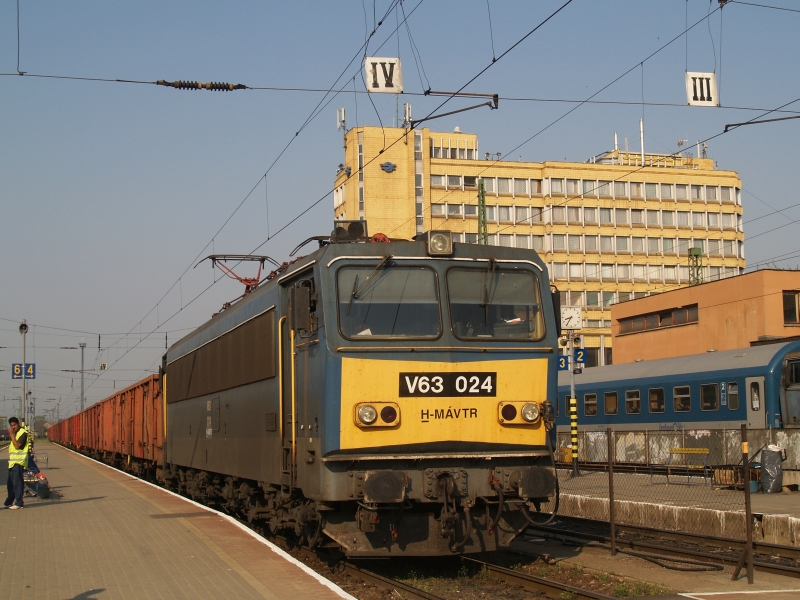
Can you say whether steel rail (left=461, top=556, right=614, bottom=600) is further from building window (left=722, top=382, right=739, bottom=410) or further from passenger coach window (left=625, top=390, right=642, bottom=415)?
passenger coach window (left=625, top=390, right=642, bottom=415)

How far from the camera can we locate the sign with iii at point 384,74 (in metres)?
15.2

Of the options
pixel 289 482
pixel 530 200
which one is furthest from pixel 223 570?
pixel 530 200

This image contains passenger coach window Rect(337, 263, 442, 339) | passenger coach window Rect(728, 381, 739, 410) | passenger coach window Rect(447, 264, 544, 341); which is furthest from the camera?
passenger coach window Rect(728, 381, 739, 410)

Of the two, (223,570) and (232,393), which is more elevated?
(232,393)

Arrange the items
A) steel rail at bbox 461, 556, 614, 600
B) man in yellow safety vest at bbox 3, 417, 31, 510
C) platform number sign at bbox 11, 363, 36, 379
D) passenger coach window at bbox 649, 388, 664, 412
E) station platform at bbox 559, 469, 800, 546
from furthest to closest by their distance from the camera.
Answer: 1. platform number sign at bbox 11, 363, 36, 379
2. passenger coach window at bbox 649, 388, 664, 412
3. man in yellow safety vest at bbox 3, 417, 31, 510
4. station platform at bbox 559, 469, 800, 546
5. steel rail at bbox 461, 556, 614, 600

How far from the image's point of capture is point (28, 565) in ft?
34.1

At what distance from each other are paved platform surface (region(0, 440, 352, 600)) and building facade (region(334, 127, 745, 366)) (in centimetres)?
6077

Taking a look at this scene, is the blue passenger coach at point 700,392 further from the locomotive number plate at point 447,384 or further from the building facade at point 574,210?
the building facade at point 574,210

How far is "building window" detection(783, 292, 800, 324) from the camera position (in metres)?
40.9

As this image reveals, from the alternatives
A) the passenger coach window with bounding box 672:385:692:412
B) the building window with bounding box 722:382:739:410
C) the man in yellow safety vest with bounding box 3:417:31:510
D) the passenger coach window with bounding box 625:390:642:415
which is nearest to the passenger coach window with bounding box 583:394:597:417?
the passenger coach window with bounding box 625:390:642:415

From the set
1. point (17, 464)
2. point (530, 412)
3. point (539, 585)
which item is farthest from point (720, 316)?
point (539, 585)

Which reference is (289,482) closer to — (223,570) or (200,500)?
(223,570)

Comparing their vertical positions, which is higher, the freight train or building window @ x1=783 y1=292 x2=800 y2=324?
building window @ x1=783 y1=292 x2=800 y2=324

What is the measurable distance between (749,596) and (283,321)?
587cm
